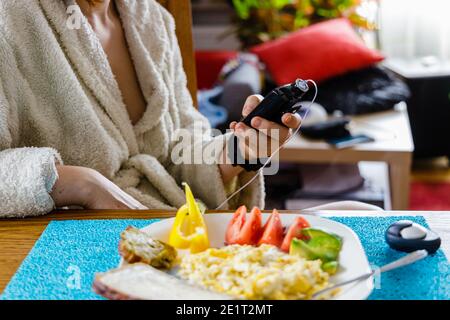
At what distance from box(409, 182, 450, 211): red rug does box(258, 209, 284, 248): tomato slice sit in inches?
79.4

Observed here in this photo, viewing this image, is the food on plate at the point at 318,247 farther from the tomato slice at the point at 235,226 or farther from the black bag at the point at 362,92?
the black bag at the point at 362,92

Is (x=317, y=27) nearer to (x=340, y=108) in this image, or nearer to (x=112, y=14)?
(x=340, y=108)

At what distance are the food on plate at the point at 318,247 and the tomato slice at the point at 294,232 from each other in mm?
14

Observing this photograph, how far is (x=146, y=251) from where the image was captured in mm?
761

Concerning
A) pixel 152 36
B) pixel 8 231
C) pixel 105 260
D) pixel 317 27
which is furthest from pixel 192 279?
pixel 317 27

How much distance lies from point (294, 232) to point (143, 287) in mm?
211

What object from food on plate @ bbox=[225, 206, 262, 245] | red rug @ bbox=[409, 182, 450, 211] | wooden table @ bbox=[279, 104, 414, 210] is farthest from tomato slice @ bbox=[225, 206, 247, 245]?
red rug @ bbox=[409, 182, 450, 211]

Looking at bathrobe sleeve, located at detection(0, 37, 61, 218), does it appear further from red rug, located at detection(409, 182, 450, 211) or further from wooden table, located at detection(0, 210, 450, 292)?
red rug, located at detection(409, 182, 450, 211)

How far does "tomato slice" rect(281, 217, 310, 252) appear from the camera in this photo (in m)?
0.78

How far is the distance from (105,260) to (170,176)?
45cm

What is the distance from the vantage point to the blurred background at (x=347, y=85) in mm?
2273

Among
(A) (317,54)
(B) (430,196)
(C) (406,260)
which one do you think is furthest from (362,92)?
(C) (406,260)

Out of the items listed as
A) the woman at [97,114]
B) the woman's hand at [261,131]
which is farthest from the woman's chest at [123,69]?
the woman's hand at [261,131]

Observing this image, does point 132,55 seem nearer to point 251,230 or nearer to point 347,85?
point 251,230
